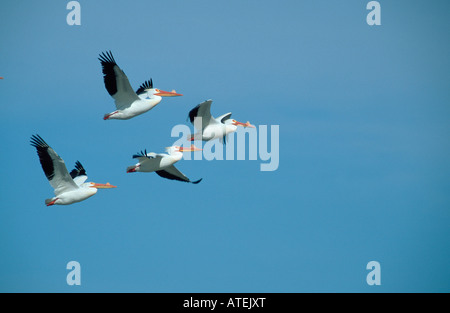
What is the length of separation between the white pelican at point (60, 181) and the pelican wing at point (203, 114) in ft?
8.69

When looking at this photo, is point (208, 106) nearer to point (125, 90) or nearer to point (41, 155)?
point (125, 90)

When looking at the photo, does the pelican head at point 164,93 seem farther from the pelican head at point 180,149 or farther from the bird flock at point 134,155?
the pelican head at point 180,149

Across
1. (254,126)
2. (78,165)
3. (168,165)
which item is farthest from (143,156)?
(254,126)

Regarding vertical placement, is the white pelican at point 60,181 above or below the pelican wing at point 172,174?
below

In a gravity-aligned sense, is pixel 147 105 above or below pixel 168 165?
above

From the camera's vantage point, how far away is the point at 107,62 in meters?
25.5

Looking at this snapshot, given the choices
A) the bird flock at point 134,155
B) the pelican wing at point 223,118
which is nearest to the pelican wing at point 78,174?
the bird flock at point 134,155

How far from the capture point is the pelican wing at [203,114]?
2605 cm

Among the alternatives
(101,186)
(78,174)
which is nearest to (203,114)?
(101,186)

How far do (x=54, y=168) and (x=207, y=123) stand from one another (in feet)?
13.9

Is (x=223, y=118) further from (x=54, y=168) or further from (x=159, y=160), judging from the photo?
(x=54, y=168)

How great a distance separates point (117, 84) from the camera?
25.8 m

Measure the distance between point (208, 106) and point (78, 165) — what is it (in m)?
3.79

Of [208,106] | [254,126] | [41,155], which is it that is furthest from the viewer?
[254,126]
